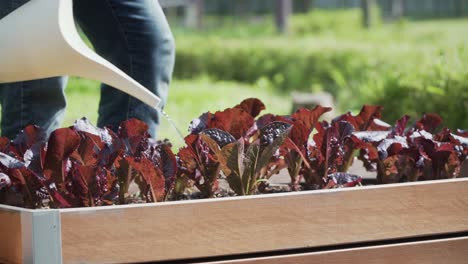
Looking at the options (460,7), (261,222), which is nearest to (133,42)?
(261,222)

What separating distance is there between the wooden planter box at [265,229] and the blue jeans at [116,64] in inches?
33.4

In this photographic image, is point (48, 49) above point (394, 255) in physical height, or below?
above

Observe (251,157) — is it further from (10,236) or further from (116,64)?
(116,64)

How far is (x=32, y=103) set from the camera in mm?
2934

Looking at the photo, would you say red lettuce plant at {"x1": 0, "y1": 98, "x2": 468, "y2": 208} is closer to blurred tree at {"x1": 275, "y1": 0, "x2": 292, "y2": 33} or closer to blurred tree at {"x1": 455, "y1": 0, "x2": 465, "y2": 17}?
blurred tree at {"x1": 275, "y1": 0, "x2": 292, "y2": 33}

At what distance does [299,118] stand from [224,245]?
2.24 ft

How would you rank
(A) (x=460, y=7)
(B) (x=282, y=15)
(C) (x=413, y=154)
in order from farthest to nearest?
(A) (x=460, y=7) → (B) (x=282, y=15) → (C) (x=413, y=154)

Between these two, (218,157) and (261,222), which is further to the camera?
(218,157)

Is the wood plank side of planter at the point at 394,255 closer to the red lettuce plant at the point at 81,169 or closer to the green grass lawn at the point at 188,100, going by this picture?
the red lettuce plant at the point at 81,169

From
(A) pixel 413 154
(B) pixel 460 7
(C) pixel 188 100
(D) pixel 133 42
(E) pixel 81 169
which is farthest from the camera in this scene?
(B) pixel 460 7

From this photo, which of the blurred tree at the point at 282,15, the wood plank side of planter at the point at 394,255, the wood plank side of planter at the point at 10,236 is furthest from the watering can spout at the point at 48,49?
the blurred tree at the point at 282,15

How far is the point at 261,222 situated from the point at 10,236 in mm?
495

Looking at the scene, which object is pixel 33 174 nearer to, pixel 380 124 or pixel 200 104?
pixel 380 124

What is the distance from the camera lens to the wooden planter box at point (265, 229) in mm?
1923
